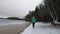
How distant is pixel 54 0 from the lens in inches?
1131

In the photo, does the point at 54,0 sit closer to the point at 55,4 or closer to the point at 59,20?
the point at 55,4

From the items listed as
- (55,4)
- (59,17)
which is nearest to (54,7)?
(55,4)

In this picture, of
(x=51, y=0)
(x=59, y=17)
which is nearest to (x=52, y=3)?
(x=51, y=0)

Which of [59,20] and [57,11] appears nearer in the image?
[57,11]

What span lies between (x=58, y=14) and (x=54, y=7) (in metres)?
1.45

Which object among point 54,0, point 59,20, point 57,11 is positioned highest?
point 54,0

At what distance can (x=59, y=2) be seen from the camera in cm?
2830

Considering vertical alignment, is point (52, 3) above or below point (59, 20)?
above

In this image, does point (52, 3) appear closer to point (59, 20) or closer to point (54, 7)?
point (54, 7)

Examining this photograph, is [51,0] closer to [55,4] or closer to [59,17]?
[55,4]

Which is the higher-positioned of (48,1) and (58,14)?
(48,1)

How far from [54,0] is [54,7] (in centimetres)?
127

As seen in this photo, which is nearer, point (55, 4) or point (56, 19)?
Result: point (55, 4)

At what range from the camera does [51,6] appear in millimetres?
29875
